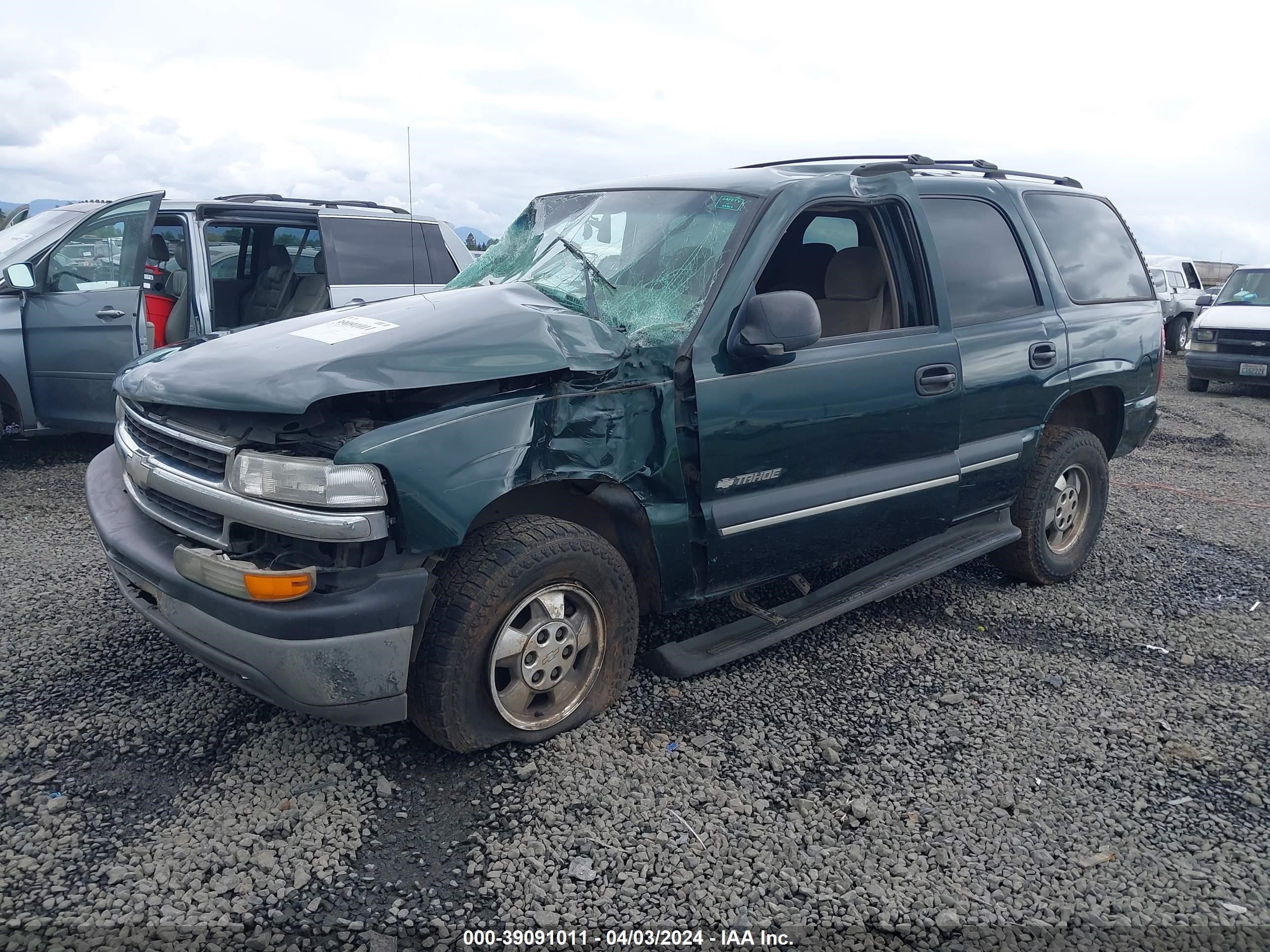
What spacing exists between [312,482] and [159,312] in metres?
5.69

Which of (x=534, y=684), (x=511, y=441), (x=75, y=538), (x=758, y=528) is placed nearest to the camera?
(x=511, y=441)

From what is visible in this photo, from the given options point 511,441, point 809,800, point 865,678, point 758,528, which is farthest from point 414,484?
point 865,678

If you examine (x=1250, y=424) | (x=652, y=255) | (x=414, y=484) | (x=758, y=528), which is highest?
(x=652, y=255)

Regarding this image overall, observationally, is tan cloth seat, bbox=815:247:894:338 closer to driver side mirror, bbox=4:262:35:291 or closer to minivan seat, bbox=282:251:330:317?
minivan seat, bbox=282:251:330:317

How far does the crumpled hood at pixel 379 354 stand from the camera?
2652 mm

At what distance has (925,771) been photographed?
10.3 ft

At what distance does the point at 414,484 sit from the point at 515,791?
1.02 meters

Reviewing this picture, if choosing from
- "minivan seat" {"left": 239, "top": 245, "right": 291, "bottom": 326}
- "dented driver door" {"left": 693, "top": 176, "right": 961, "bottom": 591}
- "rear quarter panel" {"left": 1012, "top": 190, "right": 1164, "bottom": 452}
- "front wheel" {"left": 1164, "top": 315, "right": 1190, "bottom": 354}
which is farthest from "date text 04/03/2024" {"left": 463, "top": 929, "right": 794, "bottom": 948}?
"front wheel" {"left": 1164, "top": 315, "right": 1190, "bottom": 354}

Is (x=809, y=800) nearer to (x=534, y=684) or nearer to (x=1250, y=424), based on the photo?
(x=534, y=684)

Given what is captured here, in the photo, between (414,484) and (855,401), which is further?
(855,401)

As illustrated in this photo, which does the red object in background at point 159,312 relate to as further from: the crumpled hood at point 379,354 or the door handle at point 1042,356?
the door handle at point 1042,356

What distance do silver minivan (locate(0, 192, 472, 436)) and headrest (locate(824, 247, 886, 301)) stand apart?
10.2 feet

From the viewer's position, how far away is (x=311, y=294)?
24.9 feet

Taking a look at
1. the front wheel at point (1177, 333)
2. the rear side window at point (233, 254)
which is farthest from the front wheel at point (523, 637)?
the front wheel at point (1177, 333)
